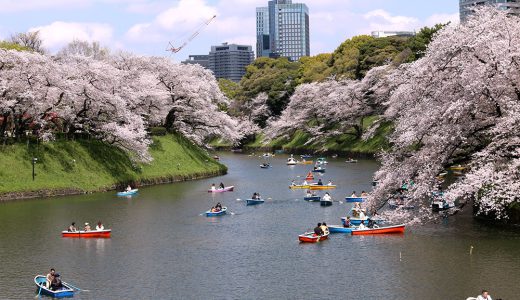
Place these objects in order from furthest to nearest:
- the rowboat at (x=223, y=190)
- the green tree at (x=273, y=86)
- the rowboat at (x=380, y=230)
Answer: the green tree at (x=273, y=86), the rowboat at (x=223, y=190), the rowboat at (x=380, y=230)

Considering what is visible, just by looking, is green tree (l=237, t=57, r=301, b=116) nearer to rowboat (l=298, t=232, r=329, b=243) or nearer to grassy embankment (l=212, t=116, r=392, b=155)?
grassy embankment (l=212, t=116, r=392, b=155)

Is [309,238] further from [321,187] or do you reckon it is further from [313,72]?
[313,72]

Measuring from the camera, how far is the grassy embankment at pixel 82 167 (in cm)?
5719

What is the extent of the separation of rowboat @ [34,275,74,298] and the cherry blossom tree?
1442 cm

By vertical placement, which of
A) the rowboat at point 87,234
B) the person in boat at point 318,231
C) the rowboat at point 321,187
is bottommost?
the rowboat at point 87,234

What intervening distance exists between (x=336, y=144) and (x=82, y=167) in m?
59.3

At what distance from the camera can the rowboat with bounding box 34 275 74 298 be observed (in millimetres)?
28109

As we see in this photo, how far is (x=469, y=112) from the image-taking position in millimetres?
29531

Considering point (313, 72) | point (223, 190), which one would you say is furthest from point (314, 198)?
point (313, 72)

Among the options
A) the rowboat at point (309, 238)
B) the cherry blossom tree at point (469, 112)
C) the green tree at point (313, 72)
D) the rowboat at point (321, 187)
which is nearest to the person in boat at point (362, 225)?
the rowboat at point (309, 238)

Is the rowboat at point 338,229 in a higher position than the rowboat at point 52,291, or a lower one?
higher

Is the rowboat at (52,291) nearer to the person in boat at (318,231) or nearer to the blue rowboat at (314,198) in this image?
the person in boat at (318,231)

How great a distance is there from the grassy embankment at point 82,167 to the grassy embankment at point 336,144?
2903 centimetres

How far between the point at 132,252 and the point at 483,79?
20.0 metres
